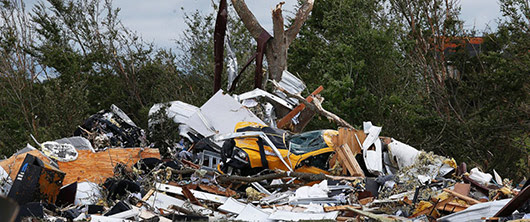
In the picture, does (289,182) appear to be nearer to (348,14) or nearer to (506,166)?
(506,166)

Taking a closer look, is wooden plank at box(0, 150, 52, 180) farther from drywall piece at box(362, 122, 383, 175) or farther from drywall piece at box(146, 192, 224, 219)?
drywall piece at box(362, 122, 383, 175)

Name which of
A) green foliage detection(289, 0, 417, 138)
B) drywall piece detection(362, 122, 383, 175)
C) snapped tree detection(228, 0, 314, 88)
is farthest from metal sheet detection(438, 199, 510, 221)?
snapped tree detection(228, 0, 314, 88)

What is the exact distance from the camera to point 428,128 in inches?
559

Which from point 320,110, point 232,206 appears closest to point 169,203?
point 232,206

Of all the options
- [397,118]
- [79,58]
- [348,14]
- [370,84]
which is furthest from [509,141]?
[79,58]

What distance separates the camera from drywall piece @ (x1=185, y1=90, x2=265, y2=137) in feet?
35.4

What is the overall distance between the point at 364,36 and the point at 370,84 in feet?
4.06

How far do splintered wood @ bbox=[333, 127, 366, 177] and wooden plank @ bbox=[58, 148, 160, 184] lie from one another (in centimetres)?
296

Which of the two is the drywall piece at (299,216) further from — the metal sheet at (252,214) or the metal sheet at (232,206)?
the metal sheet at (232,206)

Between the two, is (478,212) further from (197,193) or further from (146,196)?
(146,196)

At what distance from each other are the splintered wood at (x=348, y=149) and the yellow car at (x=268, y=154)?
151 mm

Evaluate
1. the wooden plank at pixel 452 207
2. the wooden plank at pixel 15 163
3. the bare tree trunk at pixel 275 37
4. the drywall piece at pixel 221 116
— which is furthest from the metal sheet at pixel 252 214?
the bare tree trunk at pixel 275 37

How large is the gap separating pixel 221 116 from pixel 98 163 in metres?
2.52

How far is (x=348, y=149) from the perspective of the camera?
352 inches
